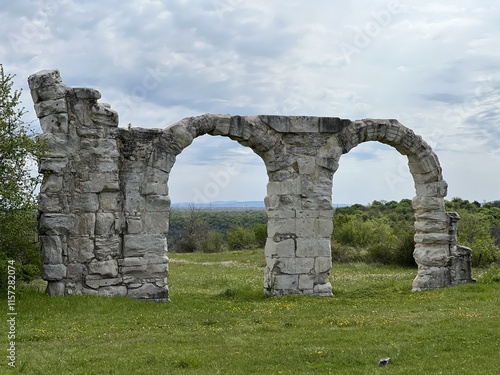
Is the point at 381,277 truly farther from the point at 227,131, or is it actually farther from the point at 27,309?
the point at 27,309

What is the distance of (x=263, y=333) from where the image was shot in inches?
423

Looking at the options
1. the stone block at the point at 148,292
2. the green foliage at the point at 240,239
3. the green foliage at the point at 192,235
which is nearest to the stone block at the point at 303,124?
the stone block at the point at 148,292

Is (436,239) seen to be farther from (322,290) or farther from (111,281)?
(111,281)

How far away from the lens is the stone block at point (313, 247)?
603 inches

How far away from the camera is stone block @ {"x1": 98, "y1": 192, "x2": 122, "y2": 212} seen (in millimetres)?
14016

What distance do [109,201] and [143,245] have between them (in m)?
1.24

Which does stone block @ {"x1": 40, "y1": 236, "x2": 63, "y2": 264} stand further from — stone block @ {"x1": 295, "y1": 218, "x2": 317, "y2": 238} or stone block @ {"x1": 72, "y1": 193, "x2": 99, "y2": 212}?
stone block @ {"x1": 295, "y1": 218, "x2": 317, "y2": 238}

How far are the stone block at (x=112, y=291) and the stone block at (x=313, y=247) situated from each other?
4.21 meters

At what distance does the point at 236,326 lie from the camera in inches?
449

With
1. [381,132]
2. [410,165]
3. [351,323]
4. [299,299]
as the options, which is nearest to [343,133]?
[381,132]

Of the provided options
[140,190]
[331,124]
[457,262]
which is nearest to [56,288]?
[140,190]

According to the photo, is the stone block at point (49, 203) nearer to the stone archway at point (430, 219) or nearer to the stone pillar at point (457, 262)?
the stone archway at point (430, 219)

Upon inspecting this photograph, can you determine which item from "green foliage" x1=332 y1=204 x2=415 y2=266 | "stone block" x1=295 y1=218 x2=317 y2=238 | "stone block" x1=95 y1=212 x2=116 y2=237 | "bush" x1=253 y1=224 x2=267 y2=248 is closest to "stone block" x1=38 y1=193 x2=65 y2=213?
"stone block" x1=95 y1=212 x2=116 y2=237

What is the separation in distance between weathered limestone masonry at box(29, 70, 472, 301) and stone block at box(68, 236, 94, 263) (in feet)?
0.07
